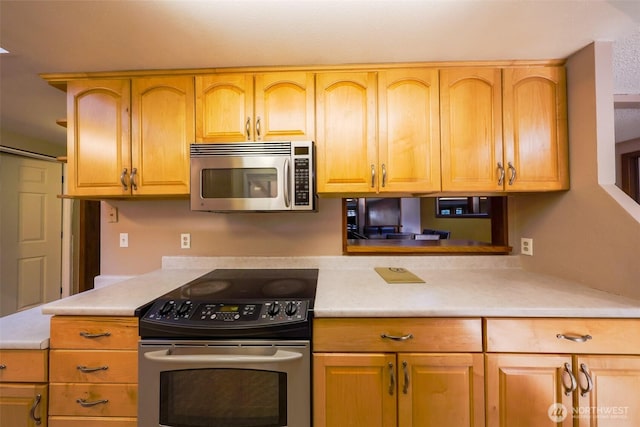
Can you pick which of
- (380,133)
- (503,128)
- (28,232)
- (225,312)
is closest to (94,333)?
(225,312)

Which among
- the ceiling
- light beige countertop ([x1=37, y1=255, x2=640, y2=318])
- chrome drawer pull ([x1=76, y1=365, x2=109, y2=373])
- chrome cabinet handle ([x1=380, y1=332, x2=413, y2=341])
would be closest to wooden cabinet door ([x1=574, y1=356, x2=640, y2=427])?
light beige countertop ([x1=37, y1=255, x2=640, y2=318])

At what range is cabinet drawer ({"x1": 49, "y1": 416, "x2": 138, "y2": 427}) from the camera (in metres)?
1.09

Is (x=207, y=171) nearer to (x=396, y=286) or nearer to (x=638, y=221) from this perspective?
(x=396, y=286)

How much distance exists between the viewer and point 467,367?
42.2 inches

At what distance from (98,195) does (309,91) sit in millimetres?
1382

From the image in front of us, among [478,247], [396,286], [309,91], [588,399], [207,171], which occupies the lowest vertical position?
[588,399]

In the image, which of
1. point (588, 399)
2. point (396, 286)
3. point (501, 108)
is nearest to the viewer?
point (588, 399)

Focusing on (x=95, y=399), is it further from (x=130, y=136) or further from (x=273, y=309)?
(x=130, y=136)

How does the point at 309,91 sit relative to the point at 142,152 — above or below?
above

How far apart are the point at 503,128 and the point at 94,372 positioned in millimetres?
2323

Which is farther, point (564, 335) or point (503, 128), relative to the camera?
point (503, 128)

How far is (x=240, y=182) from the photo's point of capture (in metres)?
1.42

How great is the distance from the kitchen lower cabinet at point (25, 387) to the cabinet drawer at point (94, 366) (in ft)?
0.19

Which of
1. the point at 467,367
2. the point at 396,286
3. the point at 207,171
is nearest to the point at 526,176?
the point at 396,286
